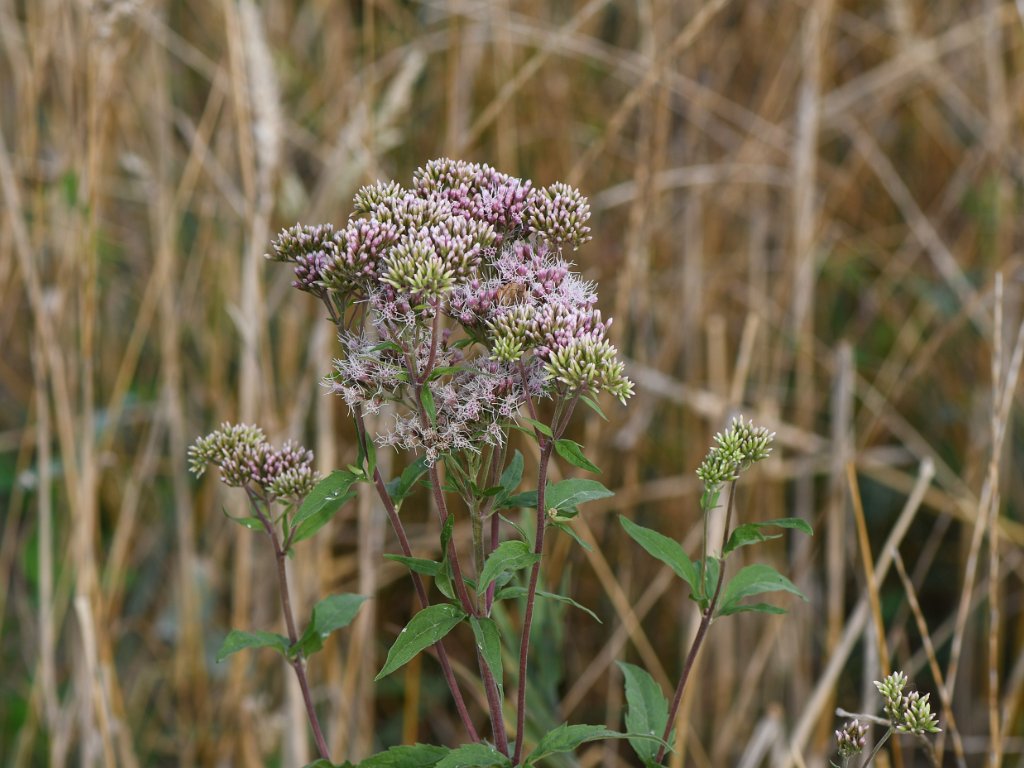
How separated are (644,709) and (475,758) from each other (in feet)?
1.12

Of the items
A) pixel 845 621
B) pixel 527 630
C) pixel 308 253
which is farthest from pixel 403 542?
pixel 845 621

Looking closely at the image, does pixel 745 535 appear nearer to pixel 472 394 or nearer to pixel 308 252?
pixel 472 394

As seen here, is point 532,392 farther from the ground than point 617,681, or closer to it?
farther from the ground

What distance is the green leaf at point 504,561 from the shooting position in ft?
Answer: 4.12

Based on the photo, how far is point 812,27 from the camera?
10.4ft

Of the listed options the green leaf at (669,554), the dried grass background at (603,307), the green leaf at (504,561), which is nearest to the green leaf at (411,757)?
the green leaf at (504,561)

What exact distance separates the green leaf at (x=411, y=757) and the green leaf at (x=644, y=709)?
276 millimetres

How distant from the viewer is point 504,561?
4.15 ft

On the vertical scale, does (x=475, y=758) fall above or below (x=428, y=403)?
below

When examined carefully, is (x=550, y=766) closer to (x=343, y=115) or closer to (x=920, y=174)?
(x=343, y=115)

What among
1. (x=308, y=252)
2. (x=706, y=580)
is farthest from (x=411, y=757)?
(x=308, y=252)

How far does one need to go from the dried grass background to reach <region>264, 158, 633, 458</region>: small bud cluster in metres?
1.02

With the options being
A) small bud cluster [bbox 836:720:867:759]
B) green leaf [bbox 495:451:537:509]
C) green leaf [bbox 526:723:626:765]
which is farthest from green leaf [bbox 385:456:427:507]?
small bud cluster [bbox 836:720:867:759]

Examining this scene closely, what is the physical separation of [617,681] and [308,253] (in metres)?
1.89
